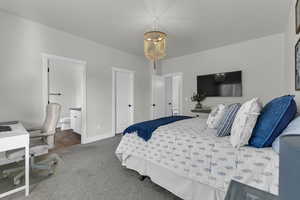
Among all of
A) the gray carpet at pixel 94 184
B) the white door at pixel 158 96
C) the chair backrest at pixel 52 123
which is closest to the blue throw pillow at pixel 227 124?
the gray carpet at pixel 94 184

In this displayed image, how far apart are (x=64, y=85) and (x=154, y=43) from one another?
14.8ft

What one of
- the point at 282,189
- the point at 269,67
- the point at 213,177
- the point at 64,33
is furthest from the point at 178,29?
the point at 282,189

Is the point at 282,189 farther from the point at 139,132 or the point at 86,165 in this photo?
the point at 86,165

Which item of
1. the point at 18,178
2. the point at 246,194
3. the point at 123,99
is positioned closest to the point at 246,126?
the point at 246,194

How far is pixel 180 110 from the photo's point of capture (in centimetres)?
523

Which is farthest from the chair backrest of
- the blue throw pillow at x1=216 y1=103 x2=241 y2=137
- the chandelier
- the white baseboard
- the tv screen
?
the tv screen

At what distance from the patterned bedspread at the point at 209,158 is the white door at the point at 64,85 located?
4297 millimetres

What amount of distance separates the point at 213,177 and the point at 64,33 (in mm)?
3934

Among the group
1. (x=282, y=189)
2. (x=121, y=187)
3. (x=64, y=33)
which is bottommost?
(x=121, y=187)

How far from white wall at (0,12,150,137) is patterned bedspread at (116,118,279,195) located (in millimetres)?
2317

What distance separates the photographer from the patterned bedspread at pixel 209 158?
1.18 meters

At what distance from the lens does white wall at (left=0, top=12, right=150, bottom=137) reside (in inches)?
104

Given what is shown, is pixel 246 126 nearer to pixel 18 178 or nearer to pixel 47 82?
pixel 18 178

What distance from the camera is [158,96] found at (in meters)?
5.58
